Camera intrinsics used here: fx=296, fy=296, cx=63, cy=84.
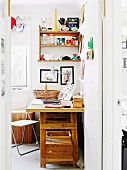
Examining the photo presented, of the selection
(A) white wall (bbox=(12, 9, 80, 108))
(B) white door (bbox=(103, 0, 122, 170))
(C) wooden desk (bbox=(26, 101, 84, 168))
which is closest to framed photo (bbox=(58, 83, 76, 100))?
(A) white wall (bbox=(12, 9, 80, 108))

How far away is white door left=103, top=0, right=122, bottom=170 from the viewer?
8.17 feet

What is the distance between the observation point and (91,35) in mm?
3025

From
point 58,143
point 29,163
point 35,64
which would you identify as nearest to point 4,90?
point 58,143

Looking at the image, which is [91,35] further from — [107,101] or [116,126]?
[116,126]

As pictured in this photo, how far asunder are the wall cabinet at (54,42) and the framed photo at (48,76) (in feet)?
0.76

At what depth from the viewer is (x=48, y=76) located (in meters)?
5.24

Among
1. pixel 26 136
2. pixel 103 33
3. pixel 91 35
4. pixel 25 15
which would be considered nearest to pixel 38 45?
pixel 25 15

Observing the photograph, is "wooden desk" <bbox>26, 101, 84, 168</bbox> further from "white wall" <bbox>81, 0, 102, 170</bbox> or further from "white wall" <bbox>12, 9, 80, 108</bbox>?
"white wall" <bbox>12, 9, 80, 108</bbox>

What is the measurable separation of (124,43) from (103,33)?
169cm

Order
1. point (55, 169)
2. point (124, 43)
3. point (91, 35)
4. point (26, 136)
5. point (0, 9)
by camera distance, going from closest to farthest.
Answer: point (0, 9) → point (91, 35) → point (55, 169) → point (124, 43) → point (26, 136)

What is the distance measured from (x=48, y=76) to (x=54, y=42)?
23.8 inches

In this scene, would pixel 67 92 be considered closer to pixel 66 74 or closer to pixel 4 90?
pixel 66 74

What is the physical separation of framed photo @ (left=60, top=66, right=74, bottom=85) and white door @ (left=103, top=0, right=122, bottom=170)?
8.67 ft

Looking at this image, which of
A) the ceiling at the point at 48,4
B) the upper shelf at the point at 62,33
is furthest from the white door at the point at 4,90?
the upper shelf at the point at 62,33
